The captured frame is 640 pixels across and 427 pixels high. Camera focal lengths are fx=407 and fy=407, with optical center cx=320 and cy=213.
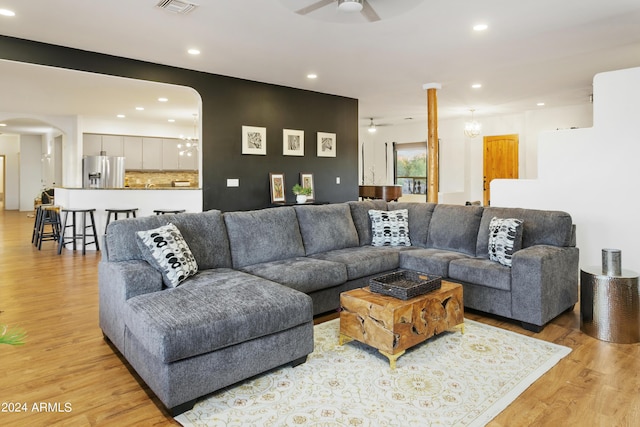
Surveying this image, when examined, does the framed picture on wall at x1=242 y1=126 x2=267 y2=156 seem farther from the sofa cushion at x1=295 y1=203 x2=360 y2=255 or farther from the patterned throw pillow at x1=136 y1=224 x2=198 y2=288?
the patterned throw pillow at x1=136 y1=224 x2=198 y2=288

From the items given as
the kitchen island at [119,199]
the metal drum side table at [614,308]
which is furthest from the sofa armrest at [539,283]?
the kitchen island at [119,199]

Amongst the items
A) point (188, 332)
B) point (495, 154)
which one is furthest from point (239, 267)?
point (495, 154)

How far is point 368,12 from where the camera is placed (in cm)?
319

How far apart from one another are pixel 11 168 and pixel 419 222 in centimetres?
1504

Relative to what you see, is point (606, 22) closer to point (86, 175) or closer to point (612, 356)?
point (612, 356)

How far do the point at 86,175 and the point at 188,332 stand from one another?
6903 millimetres

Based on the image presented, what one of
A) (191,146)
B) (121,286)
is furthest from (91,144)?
(121,286)

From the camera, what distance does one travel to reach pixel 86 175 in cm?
767

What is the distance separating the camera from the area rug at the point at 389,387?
6.59 feet

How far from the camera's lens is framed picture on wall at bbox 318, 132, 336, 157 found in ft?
23.7

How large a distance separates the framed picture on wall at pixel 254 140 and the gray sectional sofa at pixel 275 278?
7.92ft

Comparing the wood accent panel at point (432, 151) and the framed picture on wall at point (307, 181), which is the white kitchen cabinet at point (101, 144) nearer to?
the framed picture on wall at point (307, 181)

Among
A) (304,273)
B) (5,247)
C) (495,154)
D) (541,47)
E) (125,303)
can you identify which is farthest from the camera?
(495,154)

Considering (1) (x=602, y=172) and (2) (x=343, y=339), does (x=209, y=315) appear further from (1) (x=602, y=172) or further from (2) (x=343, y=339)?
(1) (x=602, y=172)
